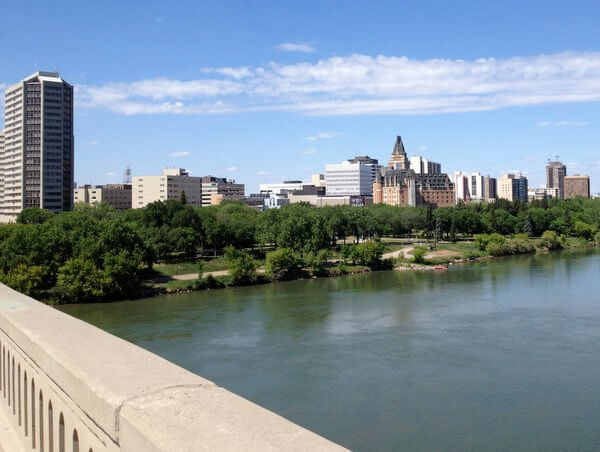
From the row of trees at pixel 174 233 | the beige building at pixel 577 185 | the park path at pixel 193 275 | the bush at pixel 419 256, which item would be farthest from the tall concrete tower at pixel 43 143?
the beige building at pixel 577 185

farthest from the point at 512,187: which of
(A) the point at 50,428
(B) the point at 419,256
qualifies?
(A) the point at 50,428

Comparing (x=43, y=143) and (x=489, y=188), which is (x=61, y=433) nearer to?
(x=43, y=143)

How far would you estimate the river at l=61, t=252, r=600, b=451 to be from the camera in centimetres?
1230

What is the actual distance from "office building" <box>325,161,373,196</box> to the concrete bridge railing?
118 metres

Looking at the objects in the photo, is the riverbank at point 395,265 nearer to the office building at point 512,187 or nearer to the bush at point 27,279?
the bush at point 27,279

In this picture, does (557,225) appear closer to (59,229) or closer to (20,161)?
(59,229)

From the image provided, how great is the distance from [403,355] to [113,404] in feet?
51.7

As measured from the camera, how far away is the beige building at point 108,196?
297 feet

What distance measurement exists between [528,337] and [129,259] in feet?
68.9

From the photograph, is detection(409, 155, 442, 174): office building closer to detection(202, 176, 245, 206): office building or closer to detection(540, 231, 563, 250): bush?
detection(202, 176, 245, 206): office building

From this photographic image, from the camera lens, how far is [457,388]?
14516mm

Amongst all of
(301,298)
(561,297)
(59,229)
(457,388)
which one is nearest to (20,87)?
(59,229)

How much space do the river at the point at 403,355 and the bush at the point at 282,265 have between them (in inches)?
190

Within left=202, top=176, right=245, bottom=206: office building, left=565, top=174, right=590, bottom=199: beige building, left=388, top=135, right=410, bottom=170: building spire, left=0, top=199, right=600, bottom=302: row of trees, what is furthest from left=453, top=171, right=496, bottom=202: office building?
left=0, top=199, right=600, bottom=302: row of trees
